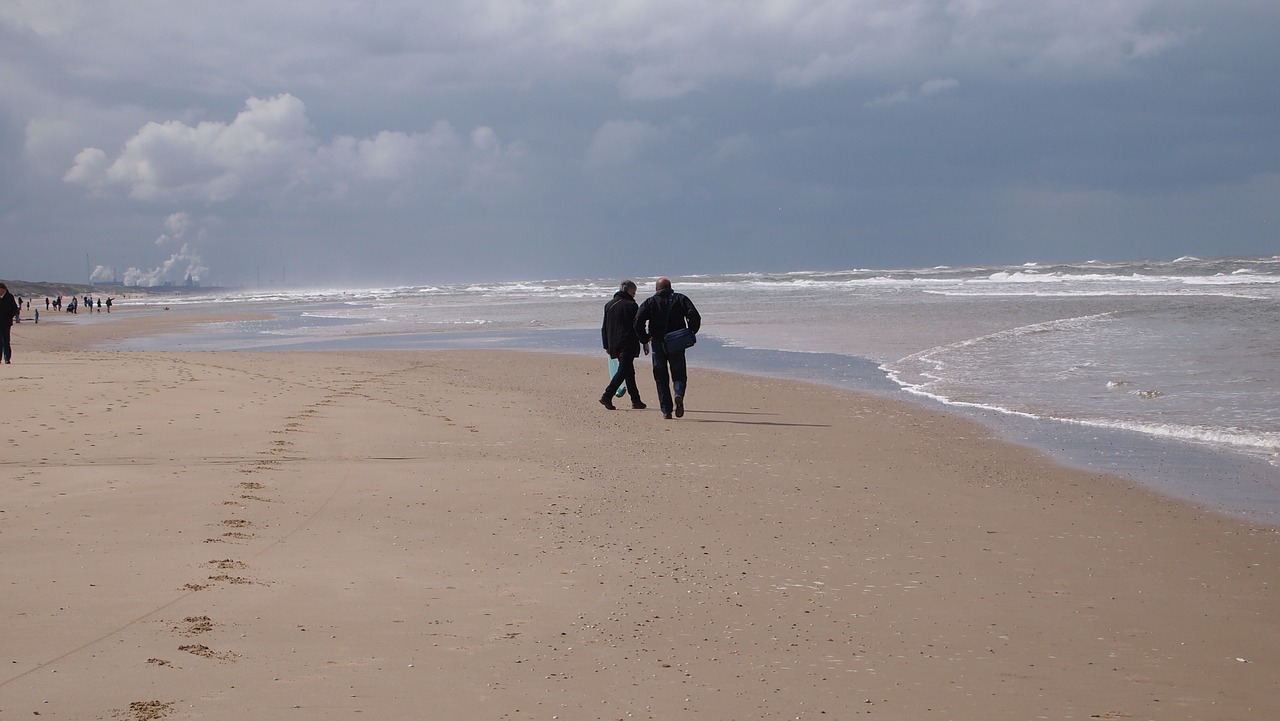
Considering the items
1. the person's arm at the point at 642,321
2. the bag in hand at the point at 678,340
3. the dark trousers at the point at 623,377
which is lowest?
the dark trousers at the point at 623,377

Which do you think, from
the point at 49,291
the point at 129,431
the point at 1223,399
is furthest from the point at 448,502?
the point at 49,291

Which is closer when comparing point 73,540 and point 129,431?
point 73,540

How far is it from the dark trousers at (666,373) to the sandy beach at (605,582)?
204 cm

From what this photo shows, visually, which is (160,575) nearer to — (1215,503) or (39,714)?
(39,714)

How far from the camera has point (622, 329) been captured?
12.9 m

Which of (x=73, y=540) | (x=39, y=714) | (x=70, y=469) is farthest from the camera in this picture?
(x=70, y=469)

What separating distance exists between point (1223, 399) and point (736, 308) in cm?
3059

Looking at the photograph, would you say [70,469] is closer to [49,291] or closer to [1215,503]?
[1215,503]

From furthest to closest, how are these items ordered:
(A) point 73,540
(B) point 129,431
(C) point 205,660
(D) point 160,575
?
1. (B) point 129,431
2. (A) point 73,540
3. (D) point 160,575
4. (C) point 205,660

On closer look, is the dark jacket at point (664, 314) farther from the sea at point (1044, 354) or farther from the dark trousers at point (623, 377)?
the sea at point (1044, 354)

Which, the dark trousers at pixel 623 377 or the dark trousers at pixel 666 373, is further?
the dark trousers at pixel 623 377

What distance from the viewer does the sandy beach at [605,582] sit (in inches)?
149

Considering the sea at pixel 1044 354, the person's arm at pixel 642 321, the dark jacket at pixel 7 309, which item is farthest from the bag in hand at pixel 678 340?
the dark jacket at pixel 7 309

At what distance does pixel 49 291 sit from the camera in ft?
467
